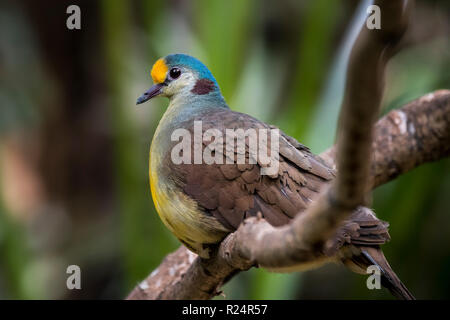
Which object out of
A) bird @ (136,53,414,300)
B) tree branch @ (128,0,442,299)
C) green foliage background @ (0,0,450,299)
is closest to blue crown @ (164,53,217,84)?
bird @ (136,53,414,300)

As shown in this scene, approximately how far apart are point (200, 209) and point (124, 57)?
2.19 meters

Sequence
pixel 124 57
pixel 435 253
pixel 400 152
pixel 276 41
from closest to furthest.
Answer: pixel 400 152 → pixel 124 57 → pixel 435 253 → pixel 276 41

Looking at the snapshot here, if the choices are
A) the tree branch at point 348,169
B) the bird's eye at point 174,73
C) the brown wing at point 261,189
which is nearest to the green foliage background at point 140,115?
the brown wing at point 261,189

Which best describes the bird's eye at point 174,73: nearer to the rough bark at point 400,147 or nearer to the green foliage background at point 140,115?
the green foliage background at point 140,115

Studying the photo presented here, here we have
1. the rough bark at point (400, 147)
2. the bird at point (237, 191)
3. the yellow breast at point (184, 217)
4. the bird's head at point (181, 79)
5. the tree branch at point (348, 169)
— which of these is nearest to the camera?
the tree branch at point (348, 169)

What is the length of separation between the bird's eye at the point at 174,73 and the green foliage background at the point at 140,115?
2.82 feet

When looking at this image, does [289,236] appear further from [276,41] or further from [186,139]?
[276,41]

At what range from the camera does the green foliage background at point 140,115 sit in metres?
3.70

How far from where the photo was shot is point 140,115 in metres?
4.77

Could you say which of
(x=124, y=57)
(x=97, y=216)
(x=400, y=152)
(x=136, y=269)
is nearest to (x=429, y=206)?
(x=400, y=152)

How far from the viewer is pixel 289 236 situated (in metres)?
1.24

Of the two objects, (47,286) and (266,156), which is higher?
(266,156)

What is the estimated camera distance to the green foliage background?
146 inches

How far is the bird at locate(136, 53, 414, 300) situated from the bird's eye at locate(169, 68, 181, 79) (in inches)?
17.2
